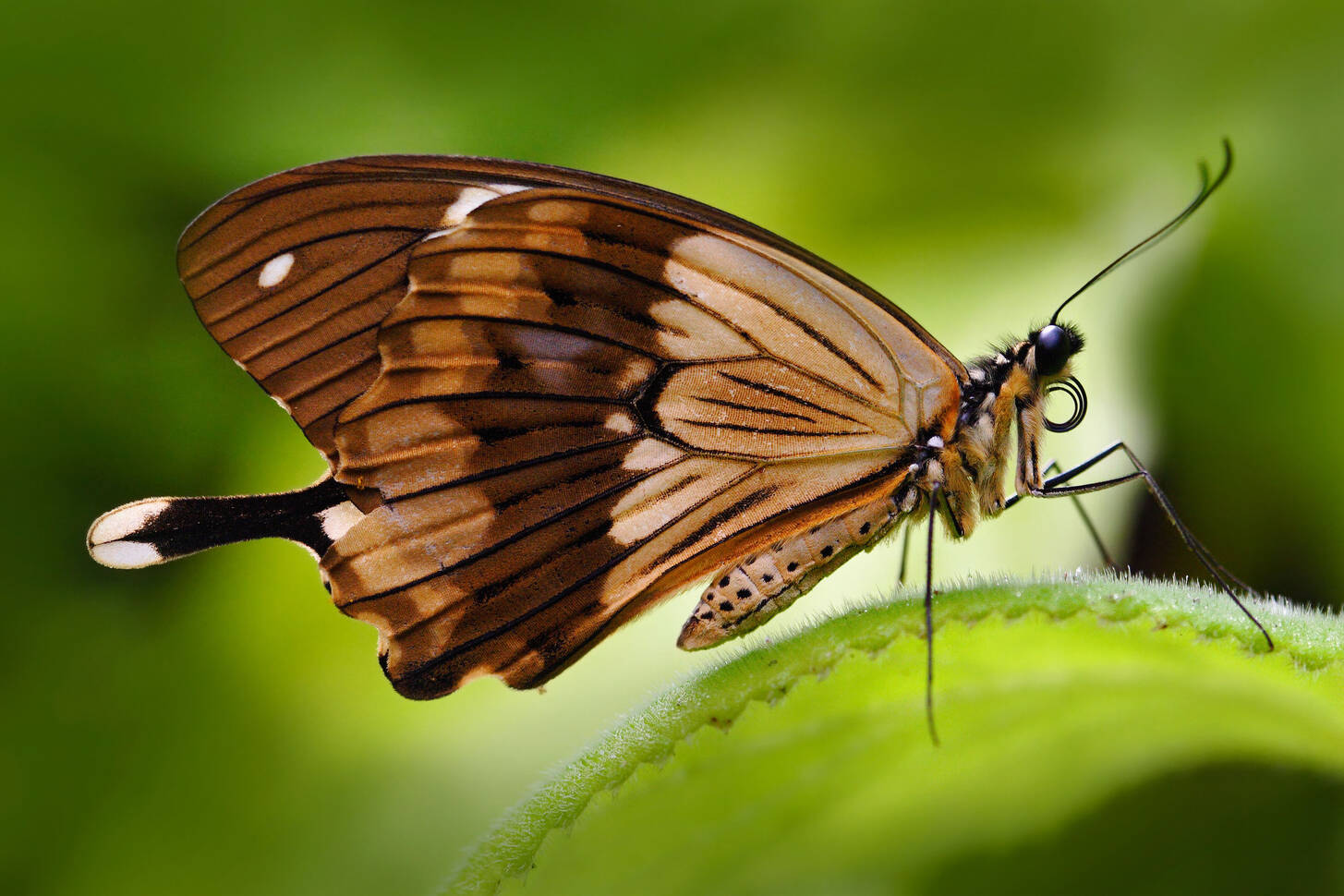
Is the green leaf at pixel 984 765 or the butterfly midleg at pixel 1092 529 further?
the butterfly midleg at pixel 1092 529

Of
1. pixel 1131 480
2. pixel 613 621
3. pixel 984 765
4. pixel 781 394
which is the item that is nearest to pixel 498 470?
pixel 613 621

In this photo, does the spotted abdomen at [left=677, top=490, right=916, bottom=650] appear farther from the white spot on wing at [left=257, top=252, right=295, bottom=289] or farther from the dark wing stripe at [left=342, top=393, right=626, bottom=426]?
the white spot on wing at [left=257, top=252, right=295, bottom=289]

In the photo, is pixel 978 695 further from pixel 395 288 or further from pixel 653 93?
pixel 653 93

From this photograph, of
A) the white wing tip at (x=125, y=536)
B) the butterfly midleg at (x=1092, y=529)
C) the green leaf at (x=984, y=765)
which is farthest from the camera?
the butterfly midleg at (x=1092, y=529)

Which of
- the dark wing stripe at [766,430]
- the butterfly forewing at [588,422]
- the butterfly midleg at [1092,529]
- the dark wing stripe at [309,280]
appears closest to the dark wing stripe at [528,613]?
the butterfly forewing at [588,422]

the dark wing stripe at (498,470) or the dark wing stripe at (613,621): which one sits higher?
the dark wing stripe at (498,470)

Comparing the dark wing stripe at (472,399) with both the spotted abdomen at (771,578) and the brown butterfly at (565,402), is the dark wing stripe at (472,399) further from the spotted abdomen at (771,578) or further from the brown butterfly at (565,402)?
the spotted abdomen at (771,578)

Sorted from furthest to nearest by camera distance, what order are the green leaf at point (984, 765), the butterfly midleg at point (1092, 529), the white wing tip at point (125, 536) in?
1. the butterfly midleg at point (1092, 529)
2. the white wing tip at point (125, 536)
3. the green leaf at point (984, 765)

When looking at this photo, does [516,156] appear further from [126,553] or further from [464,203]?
[126,553]

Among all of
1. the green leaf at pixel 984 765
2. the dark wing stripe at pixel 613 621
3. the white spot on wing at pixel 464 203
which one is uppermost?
the white spot on wing at pixel 464 203
